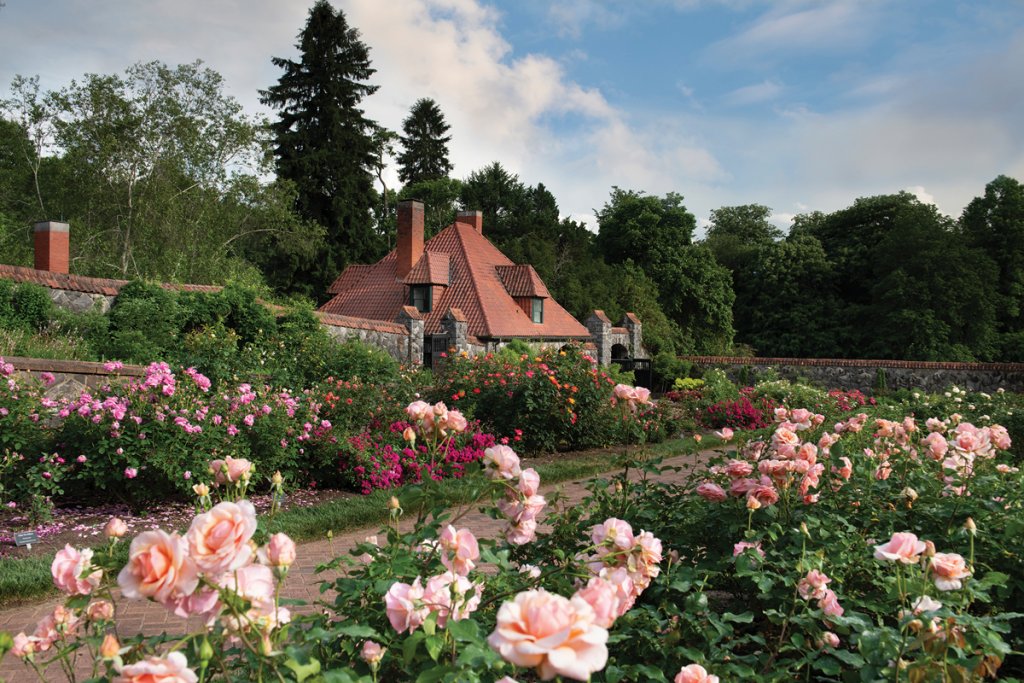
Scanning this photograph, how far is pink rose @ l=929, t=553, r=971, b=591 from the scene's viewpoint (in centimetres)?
189

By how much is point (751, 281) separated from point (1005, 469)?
35431 mm

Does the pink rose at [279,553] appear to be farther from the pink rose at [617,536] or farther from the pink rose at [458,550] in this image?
the pink rose at [617,536]

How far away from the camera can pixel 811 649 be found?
89.9 inches

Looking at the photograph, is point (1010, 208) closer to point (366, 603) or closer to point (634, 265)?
point (634, 265)

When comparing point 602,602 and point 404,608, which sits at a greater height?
point 602,602

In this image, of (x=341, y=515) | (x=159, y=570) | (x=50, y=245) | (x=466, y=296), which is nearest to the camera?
(x=159, y=570)

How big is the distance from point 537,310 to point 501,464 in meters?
20.9

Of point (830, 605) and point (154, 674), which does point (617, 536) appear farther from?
point (154, 674)

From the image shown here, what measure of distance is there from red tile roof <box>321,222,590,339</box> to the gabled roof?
5 cm

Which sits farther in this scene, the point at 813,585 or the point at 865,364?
the point at 865,364

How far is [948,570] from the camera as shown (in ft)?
6.24

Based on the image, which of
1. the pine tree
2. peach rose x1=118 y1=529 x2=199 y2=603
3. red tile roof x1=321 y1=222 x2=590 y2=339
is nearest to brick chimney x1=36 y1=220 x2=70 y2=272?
red tile roof x1=321 y1=222 x2=590 y2=339

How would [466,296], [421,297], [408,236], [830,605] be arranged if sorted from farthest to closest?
[408,236]
[421,297]
[466,296]
[830,605]

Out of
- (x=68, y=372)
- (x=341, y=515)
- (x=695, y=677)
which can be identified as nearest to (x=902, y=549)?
(x=695, y=677)
